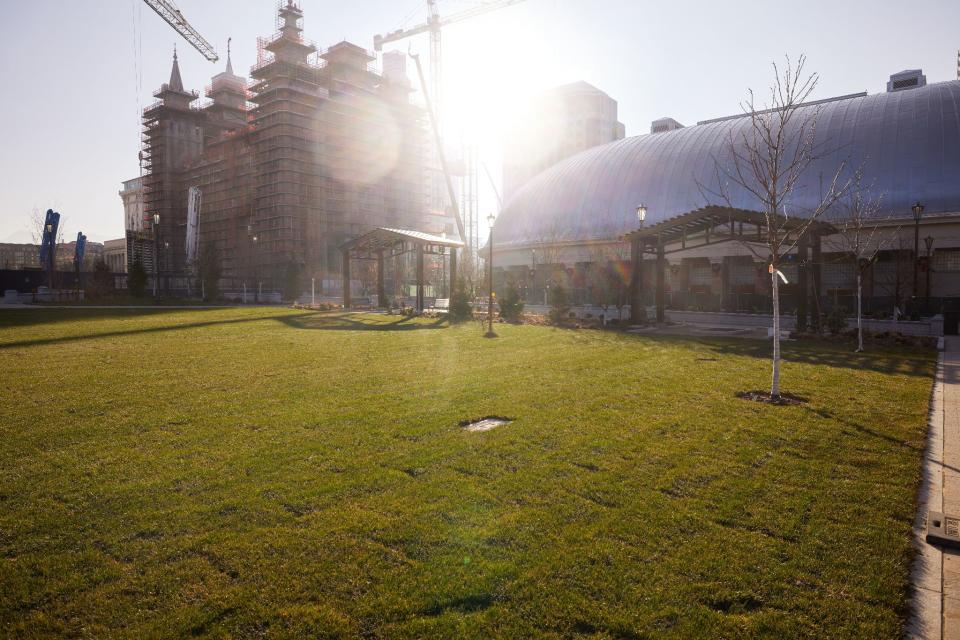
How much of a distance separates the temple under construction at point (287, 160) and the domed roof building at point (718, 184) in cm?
3460

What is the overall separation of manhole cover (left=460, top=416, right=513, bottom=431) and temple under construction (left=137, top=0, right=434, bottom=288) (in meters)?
72.1

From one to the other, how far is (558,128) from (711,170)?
133862mm

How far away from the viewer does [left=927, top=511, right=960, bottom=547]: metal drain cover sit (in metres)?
4.60

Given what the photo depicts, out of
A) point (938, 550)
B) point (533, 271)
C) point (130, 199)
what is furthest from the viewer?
point (130, 199)

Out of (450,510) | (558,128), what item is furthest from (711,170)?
(558,128)

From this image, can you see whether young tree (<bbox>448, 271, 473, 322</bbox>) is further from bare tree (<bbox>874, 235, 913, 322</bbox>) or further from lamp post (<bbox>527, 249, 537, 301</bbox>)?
bare tree (<bbox>874, 235, 913, 322</bbox>)

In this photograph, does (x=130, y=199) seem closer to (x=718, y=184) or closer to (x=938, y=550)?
(x=718, y=184)

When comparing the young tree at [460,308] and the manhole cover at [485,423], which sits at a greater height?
the young tree at [460,308]

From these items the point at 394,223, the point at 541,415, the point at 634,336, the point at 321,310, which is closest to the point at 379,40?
Result: the point at 394,223

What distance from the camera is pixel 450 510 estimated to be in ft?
17.0

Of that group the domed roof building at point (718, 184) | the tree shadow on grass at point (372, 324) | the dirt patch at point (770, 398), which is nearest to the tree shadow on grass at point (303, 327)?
the tree shadow on grass at point (372, 324)

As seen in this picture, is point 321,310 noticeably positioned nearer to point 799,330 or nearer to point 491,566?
point 799,330

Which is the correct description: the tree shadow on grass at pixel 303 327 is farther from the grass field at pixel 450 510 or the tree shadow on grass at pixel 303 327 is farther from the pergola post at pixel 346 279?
the pergola post at pixel 346 279

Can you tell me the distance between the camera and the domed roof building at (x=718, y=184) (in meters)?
40.0
